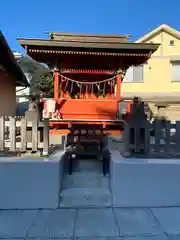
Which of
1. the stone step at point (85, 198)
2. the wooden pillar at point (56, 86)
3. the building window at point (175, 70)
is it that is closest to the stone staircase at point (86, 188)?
the stone step at point (85, 198)

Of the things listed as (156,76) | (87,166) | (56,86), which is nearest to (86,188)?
(87,166)

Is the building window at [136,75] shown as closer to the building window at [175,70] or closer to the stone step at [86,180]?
the building window at [175,70]

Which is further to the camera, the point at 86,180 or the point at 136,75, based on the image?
the point at 136,75

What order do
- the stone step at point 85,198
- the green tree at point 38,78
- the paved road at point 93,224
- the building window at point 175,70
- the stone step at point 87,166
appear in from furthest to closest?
the building window at point 175,70, the green tree at point 38,78, the stone step at point 87,166, the stone step at point 85,198, the paved road at point 93,224

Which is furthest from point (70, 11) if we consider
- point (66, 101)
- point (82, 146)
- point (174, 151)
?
point (174, 151)

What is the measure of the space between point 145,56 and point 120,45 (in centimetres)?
87

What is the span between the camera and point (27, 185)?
125 inches

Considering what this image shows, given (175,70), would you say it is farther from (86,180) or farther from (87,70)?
(86,180)

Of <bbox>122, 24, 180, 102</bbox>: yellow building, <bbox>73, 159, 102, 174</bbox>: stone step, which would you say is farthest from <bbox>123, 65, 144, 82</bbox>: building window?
<bbox>73, 159, 102, 174</bbox>: stone step

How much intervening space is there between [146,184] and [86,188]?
977 mm

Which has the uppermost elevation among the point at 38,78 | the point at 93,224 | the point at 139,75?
the point at 139,75

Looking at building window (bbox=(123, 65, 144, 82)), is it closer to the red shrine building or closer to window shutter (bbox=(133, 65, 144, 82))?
window shutter (bbox=(133, 65, 144, 82))

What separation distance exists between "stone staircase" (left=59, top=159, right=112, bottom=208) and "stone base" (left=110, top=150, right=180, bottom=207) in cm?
27

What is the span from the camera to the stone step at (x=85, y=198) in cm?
328
